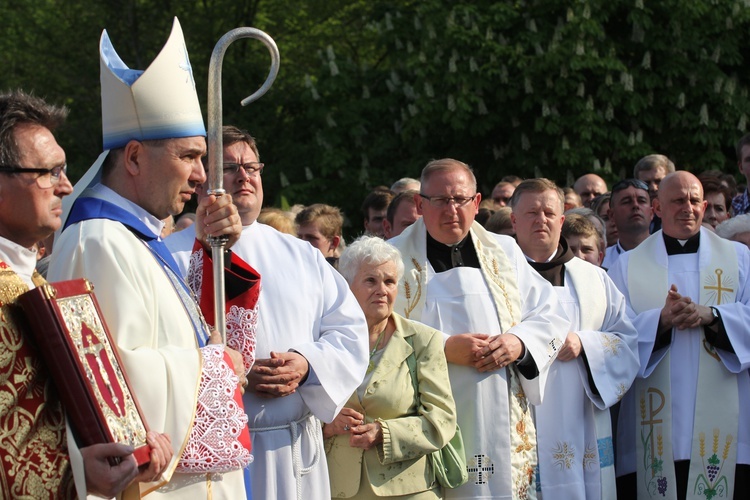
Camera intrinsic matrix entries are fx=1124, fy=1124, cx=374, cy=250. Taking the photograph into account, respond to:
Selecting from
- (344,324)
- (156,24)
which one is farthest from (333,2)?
(344,324)

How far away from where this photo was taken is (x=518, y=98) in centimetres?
A: 1429

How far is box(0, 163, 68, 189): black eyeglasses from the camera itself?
3.17 metres

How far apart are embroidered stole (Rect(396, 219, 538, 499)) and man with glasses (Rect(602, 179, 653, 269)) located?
2235 mm

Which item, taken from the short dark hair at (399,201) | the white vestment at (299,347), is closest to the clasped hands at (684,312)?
the short dark hair at (399,201)

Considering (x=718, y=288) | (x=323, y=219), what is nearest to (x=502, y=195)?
(x=323, y=219)

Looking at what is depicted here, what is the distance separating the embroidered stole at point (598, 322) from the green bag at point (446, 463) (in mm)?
1289

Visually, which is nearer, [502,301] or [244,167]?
[244,167]

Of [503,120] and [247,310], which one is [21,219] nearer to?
[247,310]

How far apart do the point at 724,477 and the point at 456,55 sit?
8377 mm

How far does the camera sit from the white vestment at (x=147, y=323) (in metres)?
3.49

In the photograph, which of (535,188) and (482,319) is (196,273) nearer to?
(482,319)

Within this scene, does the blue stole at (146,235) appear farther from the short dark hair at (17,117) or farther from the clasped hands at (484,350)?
the clasped hands at (484,350)

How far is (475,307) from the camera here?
20.4 ft

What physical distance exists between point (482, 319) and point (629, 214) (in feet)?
8.91
